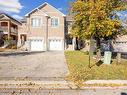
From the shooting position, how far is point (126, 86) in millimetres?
11766

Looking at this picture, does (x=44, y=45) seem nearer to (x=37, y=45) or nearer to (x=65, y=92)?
(x=37, y=45)

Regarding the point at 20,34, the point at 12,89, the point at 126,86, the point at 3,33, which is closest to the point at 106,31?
the point at 126,86

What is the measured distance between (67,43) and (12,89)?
3416 cm

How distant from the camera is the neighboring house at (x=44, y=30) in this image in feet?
139

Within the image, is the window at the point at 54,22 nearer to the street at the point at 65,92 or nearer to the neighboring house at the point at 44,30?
the neighboring house at the point at 44,30

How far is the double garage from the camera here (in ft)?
140

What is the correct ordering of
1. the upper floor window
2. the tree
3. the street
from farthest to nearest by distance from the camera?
1. the upper floor window
2. the tree
3. the street

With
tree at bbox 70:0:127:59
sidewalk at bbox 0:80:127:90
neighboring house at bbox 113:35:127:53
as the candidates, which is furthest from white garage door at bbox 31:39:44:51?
sidewalk at bbox 0:80:127:90

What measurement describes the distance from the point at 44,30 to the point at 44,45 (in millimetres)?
2624

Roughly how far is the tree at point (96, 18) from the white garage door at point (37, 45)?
17195 mm

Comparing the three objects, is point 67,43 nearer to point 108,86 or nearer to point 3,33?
point 3,33

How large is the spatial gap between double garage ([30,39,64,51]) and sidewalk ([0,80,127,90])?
3043 centimetres

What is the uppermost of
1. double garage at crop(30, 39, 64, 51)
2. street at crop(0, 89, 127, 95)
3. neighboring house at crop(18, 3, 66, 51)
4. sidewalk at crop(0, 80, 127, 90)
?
neighboring house at crop(18, 3, 66, 51)

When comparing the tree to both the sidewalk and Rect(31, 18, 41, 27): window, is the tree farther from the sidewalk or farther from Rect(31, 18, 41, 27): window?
Rect(31, 18, 41, 27): window
